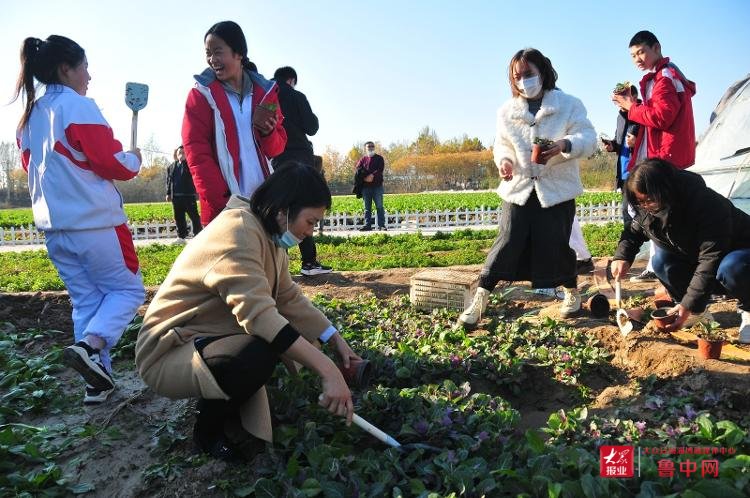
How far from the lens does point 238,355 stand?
212cm

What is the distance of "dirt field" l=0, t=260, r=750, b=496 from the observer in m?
2.35

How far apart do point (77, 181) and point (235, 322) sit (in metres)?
1.46

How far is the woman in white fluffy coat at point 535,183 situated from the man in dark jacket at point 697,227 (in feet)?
1.87

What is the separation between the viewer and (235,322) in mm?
2361

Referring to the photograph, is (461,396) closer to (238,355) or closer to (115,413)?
(238,355)

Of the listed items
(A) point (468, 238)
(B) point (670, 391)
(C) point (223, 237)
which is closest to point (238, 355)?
(C) point (223, 237)

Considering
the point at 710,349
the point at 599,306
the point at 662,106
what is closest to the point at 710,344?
the point at 710,349

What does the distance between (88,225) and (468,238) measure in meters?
8.35

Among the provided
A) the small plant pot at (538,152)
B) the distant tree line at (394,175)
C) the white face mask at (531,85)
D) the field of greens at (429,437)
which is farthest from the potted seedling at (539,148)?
the distant tree line at (394,175)

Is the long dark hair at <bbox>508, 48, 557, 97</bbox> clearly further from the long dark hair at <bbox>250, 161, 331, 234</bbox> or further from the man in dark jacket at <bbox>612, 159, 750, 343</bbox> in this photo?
the long dark hair at <bbox>250, 161, 331, 234</bbox>

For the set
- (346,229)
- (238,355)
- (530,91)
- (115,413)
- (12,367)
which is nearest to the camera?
(238,355)

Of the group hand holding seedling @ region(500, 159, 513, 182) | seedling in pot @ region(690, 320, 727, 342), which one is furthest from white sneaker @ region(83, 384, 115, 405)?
seedling in pot @ region(690, 320, 727, 342)

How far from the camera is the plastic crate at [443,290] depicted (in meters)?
4.40

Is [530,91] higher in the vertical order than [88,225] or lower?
higher
